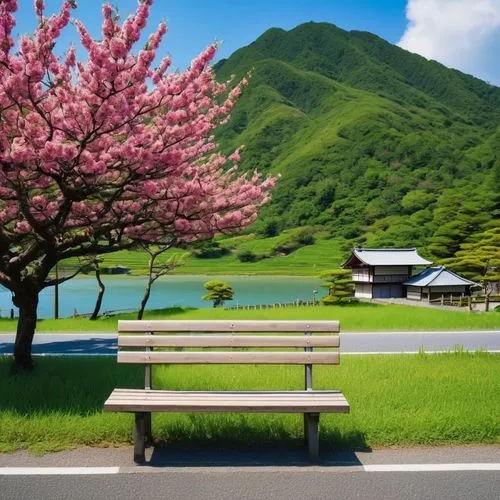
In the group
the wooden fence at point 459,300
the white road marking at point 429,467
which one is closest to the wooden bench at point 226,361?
the white road marking at point 429,467

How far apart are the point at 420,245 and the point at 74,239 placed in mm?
65287

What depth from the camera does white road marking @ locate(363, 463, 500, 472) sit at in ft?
13.1

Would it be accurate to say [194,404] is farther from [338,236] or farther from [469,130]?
[469,130]

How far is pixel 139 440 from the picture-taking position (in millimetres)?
4152

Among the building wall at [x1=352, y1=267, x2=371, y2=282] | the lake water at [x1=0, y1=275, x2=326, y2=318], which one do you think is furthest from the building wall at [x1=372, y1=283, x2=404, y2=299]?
the lake water at [x1=0, y1=275, x2=326, y2=318]

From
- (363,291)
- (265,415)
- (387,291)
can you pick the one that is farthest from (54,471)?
(363,291)

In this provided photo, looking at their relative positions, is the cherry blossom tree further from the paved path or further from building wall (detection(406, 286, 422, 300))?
building wall (detection(406, 286, 422, 300))

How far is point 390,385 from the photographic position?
637cm

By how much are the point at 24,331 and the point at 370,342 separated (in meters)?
8.97

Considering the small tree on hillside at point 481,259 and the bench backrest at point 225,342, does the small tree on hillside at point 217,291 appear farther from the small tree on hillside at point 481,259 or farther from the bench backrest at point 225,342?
the bench backrest at point 225,342

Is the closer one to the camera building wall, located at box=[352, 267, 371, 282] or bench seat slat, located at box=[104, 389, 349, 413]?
bench seat slat, located at box=[104, 389, 349, 413]

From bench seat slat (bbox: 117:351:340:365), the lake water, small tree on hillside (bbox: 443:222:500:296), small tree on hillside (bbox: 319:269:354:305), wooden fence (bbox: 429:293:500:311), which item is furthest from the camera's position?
the lake water

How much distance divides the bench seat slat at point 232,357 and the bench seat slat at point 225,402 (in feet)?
0.96

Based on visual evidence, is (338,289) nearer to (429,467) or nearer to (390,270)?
(390,270)
